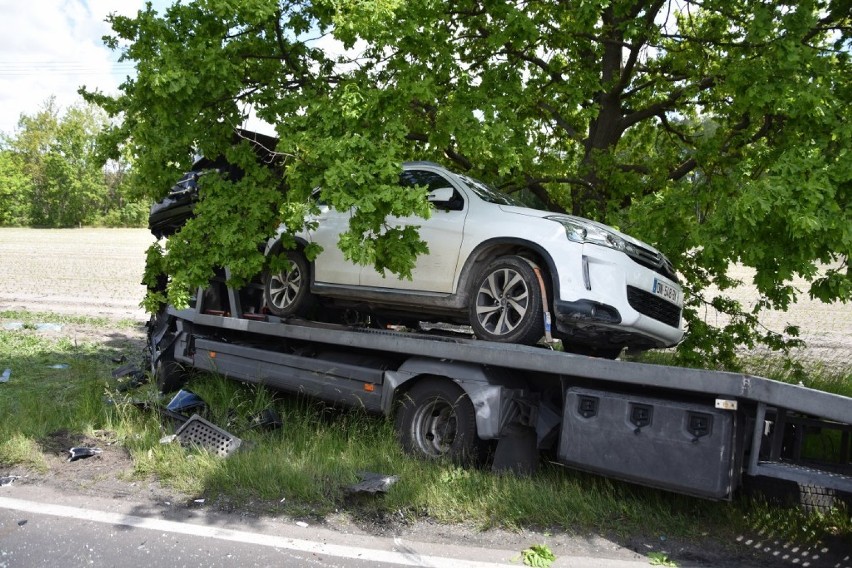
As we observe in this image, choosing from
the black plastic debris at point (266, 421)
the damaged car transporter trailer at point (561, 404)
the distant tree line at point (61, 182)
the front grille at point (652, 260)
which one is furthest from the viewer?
the distant tree line at point (61, 182)

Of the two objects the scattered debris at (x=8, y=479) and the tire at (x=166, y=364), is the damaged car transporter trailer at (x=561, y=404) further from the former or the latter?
the scattered debris at (x=8, y=479)

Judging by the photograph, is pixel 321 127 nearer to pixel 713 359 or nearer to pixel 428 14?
pixel 428 14

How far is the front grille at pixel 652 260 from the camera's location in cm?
638

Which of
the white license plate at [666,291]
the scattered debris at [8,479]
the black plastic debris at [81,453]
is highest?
the white license plate at [666,291]

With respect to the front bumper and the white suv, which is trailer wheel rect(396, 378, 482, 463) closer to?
the white suv

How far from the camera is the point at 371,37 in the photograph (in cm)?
642

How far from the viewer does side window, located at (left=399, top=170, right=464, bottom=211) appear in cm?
697

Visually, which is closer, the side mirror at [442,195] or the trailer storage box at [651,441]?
the trailer storage box at [651,441]

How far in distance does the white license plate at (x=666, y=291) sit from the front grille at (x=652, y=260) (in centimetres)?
Answer: 11

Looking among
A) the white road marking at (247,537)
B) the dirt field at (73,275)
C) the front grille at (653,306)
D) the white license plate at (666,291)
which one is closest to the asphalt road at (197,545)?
the white road marking at (247,537)

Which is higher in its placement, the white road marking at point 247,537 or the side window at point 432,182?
the side window at point 432,182

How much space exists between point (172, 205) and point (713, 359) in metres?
7.07

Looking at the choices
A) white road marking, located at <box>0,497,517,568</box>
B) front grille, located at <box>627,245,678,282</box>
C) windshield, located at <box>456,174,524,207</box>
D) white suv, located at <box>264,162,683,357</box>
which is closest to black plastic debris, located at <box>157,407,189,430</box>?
white suv, located at <box>264,162,683,357</box>

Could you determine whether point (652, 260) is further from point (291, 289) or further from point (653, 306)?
point (291, 289)
